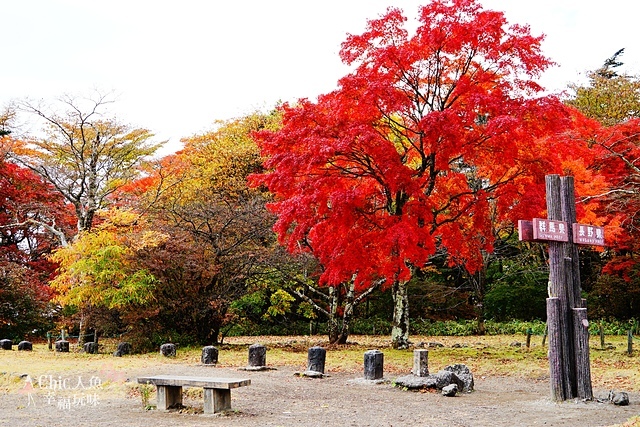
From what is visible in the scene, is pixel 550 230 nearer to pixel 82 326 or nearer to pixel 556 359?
pixel 556 359

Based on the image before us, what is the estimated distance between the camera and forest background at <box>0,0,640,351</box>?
1549 centimetres

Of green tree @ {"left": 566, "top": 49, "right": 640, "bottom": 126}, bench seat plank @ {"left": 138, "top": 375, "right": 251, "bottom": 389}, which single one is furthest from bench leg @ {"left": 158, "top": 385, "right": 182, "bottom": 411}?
green tree @ {"left": 566, "top": 49, "right": 640, "bottom": 126}

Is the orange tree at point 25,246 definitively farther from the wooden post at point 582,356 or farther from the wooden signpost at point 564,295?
the wooden post at point 582,356

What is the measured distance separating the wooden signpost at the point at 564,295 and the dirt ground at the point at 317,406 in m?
0.34

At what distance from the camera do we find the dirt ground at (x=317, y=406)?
8.26 metres

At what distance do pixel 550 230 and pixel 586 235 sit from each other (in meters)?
0.86

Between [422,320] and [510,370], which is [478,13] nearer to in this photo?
[510,370]

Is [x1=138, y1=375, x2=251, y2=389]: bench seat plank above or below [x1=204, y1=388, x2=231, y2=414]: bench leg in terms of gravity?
above

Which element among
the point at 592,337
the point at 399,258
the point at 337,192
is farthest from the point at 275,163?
the point at 592,337

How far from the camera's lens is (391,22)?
1644cm

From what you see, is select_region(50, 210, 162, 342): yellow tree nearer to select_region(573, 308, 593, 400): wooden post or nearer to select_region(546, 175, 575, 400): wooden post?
select_region(546, 175, 575, 400): wooden post

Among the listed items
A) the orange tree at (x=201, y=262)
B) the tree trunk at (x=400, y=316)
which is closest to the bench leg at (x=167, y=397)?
the tree trunk at (x=400, y=316)

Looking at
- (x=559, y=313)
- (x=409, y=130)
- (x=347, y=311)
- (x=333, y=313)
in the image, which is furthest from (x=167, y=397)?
(x=333, y=313)

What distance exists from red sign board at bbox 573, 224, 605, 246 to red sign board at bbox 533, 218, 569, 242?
185 millimetres
